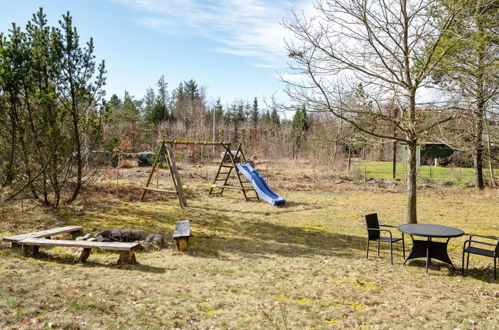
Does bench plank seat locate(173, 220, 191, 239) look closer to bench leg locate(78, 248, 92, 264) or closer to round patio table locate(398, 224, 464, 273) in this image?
bench leg locate(78, 248, 92, 264)

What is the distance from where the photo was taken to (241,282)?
534 cm

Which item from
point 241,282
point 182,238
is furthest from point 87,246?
point 241,282

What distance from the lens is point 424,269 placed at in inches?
248

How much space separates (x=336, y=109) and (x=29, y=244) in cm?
642

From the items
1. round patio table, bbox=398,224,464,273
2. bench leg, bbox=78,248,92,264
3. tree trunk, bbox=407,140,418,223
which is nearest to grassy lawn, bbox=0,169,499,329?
bench leg, bbox=78,248,92,264

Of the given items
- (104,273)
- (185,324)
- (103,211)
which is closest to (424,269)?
(185,324)

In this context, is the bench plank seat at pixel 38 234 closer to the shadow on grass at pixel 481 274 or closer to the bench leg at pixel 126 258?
the bench leg at pixel 126 258

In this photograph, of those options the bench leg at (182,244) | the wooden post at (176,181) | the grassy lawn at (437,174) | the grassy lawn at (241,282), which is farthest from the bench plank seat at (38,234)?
the grassy lawn at (437,174)

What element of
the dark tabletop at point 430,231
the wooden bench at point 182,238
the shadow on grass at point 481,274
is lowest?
the shadow on grass at point 481,274

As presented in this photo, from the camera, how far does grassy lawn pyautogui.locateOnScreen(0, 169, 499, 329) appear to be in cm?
Result: 402

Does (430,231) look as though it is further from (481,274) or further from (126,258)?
(126,258)

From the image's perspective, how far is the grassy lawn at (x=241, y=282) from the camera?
4.02 meters

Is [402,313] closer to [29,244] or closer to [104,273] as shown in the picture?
[104,273]

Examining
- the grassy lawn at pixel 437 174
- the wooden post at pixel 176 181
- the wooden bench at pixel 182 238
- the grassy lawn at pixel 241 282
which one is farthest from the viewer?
the grassy lawn at pixel 437 174
